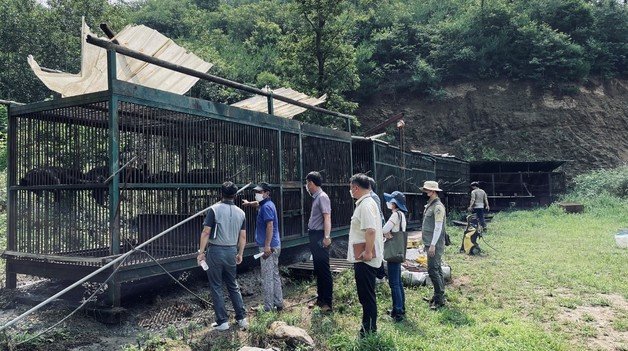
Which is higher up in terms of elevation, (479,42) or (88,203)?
(479,42)

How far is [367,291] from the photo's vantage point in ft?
17.4

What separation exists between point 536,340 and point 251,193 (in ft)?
16.3

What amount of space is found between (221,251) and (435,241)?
119 inches

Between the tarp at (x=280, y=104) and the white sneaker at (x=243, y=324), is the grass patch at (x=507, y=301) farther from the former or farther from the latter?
the tarp at (x=280, y=104)

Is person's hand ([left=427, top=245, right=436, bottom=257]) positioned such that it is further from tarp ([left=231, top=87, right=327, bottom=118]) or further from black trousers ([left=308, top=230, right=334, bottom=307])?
tarp ([left=231, top=87, right=327, bottom=118])

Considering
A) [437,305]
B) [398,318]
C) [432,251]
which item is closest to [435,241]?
[432,251]

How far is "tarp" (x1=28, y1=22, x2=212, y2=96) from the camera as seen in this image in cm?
690

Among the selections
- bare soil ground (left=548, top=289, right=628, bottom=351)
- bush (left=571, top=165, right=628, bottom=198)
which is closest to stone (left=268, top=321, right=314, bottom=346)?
bare soil ground (left=548, top=289, right=628, bottom=351)

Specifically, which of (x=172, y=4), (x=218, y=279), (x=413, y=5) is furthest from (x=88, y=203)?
(x=172, y=4)

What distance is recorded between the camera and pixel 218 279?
5.67 m

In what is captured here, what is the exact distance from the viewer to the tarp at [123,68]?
690 centimetres

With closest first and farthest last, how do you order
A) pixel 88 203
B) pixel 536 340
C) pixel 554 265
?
pixel 536 340
pixel 88 203
pixel 554 265

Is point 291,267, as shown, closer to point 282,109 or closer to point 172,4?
point 282,109

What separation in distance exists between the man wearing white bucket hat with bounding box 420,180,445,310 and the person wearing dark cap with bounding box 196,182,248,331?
277 cm
